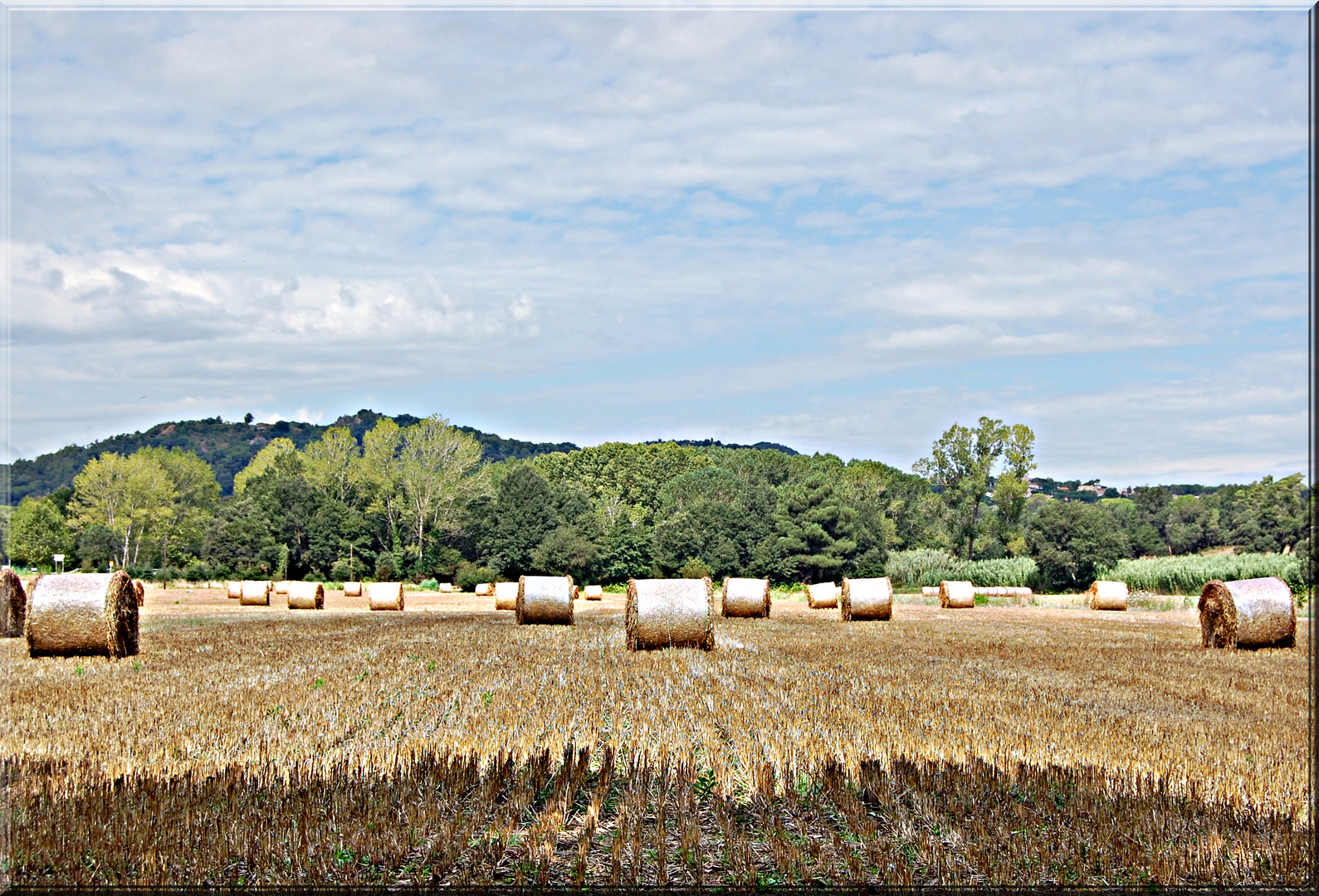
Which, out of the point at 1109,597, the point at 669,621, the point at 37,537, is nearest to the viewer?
the point at 669,621

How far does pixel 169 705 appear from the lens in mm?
11102

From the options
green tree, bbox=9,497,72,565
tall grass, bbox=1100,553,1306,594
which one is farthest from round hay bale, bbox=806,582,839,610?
green tree, bbox=9,497,72,565

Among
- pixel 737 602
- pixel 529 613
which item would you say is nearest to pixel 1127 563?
pixel 737 602

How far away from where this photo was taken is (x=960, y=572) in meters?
63.0

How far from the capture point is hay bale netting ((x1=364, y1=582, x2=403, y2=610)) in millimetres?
36625

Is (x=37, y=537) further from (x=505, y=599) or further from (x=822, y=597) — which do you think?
(x=822, y=597)

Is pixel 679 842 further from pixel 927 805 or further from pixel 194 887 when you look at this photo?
pixel 194 887

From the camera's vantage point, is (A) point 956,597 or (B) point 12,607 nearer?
(B) point 12,607

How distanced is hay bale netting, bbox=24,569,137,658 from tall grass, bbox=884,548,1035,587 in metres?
51.7

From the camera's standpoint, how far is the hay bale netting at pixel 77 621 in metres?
16.3

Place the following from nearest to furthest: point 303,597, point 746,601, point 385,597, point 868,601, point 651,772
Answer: point 651,772 → point 868,601 → point 746,601 → point 385,597 → point 303,597

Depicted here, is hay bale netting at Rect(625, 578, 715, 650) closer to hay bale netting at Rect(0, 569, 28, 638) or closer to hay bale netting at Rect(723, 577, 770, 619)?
hay bale netting at Rect(0, 569, 28, 638)

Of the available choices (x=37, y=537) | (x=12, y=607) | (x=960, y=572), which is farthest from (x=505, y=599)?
(x=37, y=537)

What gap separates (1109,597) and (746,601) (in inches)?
579
